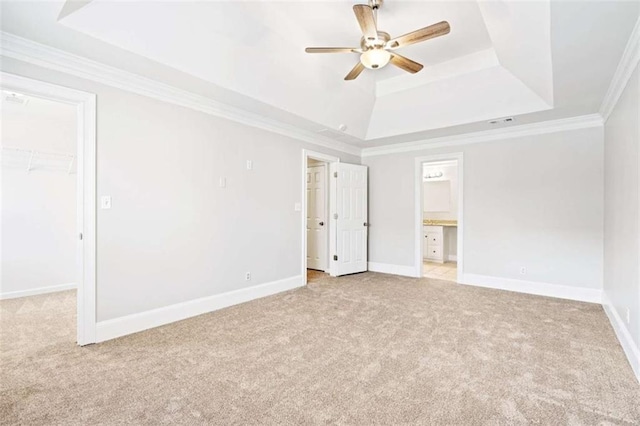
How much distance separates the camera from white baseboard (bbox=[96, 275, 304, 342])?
2.92 meters

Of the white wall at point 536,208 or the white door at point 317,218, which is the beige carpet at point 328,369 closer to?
the white wall at point 536,208

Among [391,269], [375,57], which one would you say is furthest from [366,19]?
[391,269]

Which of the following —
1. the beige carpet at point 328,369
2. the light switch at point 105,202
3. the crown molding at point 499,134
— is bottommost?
the beige carpet at point 328,369

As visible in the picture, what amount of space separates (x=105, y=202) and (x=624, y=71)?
4.66m

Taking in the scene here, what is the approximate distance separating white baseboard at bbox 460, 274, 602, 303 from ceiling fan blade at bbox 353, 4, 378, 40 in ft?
13.0

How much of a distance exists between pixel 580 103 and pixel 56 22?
5.05 m

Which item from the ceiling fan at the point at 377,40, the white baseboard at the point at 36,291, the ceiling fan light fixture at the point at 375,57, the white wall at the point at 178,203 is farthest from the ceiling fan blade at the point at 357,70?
the white baseboard at the point at 36,291

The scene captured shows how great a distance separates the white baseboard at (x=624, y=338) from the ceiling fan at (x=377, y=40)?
2795 mm

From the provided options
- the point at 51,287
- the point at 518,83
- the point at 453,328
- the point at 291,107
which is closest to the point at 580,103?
the point at 518,83

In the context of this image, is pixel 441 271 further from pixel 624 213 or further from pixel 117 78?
pixel 117 78

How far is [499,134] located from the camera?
479cm

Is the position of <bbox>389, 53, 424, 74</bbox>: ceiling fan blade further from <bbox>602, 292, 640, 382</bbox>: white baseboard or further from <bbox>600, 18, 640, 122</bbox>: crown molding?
<bbox>602, 292, 640, 382</bbox>: white baseboard

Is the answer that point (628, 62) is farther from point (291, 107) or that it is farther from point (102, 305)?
point (102, 305)

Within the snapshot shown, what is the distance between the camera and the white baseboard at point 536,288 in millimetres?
4152
